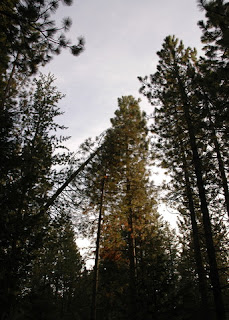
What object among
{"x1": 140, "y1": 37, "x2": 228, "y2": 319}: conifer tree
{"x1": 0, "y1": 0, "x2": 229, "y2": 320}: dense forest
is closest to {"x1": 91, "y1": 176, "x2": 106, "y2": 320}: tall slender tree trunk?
{"x1": 0, "y1": 0, "x2": 229, "y2": 320}: dense forest

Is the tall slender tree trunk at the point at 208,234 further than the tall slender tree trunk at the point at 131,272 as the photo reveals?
No

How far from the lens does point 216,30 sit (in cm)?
815

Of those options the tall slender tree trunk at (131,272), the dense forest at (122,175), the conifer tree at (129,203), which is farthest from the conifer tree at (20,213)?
the tall slender tree trunk at (131,272)

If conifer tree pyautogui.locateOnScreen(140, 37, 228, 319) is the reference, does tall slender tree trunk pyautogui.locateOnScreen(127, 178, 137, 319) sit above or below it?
below

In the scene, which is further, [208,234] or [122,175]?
[122,175]

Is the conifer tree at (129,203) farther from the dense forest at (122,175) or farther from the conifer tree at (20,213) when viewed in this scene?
the conifer tree at (20,213)

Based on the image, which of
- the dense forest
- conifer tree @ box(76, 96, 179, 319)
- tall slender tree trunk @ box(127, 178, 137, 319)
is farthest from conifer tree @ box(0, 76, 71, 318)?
tall slender tree trunk @ box(127, 178, 137, 319)

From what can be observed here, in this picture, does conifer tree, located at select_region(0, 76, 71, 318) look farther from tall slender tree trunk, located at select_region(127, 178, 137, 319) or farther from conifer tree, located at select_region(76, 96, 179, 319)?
tall slender tree trunk, located at select_region(127, 178, 137, 319)

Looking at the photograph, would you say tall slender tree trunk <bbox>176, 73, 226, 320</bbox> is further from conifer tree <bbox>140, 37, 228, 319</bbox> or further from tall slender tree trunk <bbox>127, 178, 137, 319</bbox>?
tall slender tree trunk <bbox>127, 178, 137, 319</bbox>

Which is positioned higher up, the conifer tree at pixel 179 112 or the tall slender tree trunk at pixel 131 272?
the conifer tree at pixel 179 112

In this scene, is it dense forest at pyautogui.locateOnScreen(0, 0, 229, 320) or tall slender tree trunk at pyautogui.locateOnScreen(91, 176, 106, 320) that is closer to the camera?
dense forest at pyautogui.locateOnScreen(0, 0, 229, 320)

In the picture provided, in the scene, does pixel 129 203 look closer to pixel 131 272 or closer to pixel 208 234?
pixel 131 272

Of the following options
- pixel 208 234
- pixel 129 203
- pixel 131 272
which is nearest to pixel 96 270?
pixel 131 272

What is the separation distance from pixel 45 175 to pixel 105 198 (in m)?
5.88
